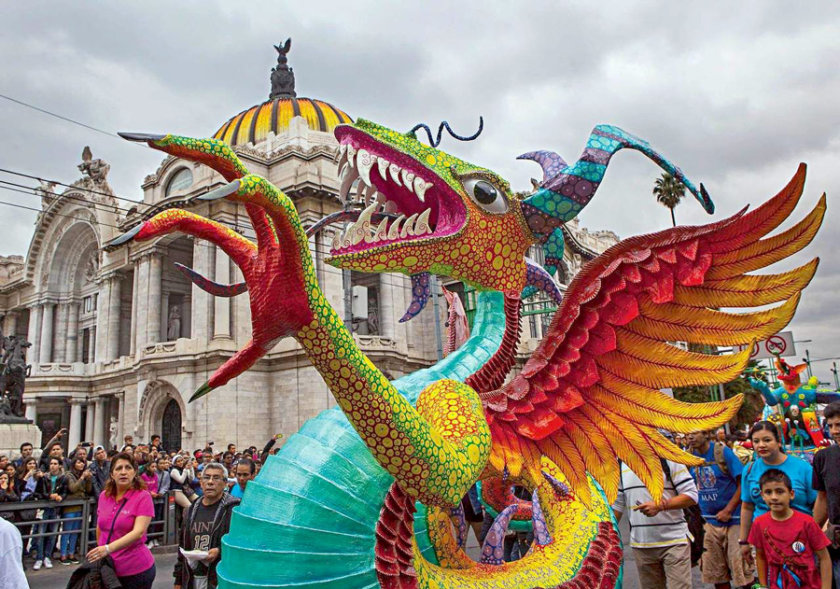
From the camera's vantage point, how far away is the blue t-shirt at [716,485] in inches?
230

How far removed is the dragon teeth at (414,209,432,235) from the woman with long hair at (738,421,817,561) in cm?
299

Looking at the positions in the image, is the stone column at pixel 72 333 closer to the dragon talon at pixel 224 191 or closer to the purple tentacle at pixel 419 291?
the purple tentacle at pixel 419 291

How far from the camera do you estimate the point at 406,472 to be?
2520 mm

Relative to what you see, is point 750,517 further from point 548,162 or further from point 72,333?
point 72,333

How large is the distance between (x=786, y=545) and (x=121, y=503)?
4.30 meters

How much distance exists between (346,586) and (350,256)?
1.49 metres

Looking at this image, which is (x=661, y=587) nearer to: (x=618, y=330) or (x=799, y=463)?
(x=799, y=463)

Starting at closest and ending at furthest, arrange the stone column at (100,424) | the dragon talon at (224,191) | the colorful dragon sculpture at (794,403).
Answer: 1. the dragon talon at (224,191)
2. the colorful dragon sculpture at (794,403)
3. the stone column at (100,424)

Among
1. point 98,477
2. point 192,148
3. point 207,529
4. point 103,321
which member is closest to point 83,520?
point 98,477

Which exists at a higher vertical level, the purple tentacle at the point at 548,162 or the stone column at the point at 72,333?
the stone column at the point at 72,333

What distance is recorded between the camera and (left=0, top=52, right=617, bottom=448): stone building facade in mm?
22781

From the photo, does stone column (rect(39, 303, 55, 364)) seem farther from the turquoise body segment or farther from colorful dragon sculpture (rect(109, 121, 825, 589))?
the turquoise body segment

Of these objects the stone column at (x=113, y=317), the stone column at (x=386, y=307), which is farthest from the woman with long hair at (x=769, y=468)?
the stone column at (x=113, y=317)

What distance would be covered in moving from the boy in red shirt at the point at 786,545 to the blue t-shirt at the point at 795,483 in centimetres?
70
